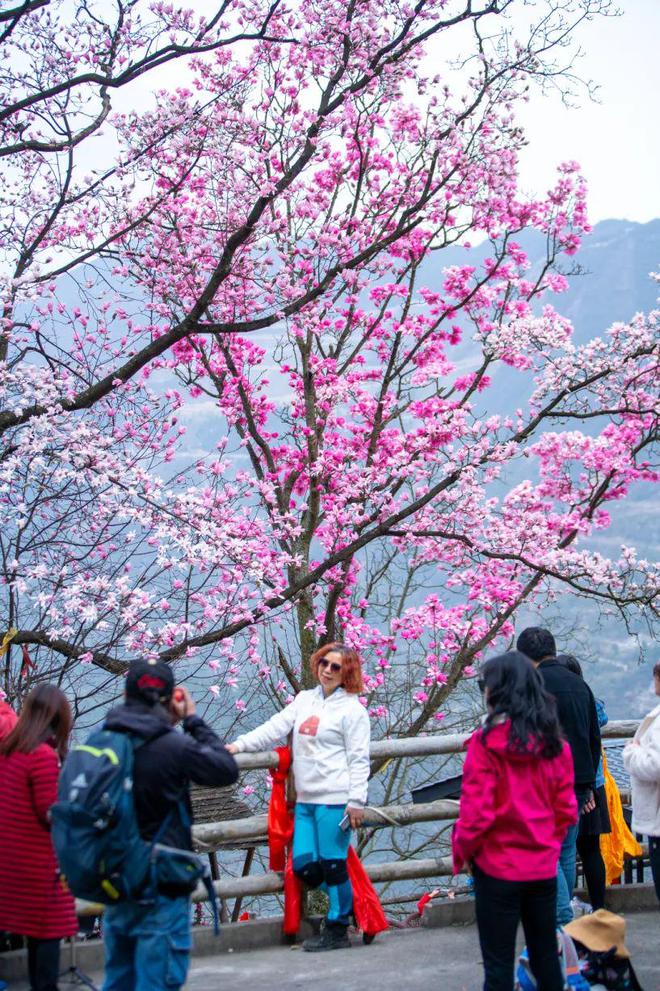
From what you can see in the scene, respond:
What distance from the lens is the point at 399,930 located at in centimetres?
664

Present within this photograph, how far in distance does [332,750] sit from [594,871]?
1.82m

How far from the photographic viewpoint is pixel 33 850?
4.76 metres

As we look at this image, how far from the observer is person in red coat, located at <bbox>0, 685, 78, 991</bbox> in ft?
15.6

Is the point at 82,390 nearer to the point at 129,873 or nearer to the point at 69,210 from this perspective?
the point at 69,210

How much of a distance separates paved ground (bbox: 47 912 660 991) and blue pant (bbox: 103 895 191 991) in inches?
68.0

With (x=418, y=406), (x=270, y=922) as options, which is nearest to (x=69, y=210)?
(x=418, y=406)

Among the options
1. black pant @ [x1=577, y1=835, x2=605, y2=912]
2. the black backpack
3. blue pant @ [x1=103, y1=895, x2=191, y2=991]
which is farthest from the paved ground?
the black backpack

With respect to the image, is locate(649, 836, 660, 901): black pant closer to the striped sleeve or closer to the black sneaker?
the black sneaker

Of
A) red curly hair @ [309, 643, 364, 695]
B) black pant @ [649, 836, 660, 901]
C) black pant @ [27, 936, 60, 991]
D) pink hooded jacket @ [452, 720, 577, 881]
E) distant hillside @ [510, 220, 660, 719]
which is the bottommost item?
black pant @ [27, 936, 60, 991]

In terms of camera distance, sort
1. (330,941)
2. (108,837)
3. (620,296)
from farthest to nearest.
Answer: (620,296), (330,941), (108,837)

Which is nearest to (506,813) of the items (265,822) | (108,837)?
(108,837)

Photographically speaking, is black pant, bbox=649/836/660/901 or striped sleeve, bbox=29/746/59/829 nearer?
striped sleeve, bbox=29/746/59/829

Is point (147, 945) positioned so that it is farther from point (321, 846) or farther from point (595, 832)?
point (595, 832)

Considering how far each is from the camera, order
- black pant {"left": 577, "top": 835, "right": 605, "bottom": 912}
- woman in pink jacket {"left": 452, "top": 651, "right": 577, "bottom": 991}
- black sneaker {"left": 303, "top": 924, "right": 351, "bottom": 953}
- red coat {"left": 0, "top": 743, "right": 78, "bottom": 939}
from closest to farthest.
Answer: woman in pink jacket {"left": 452, "top": 651, "right": 577, "bottom": 991} < red coat {"left": 0, "top": 743, "right": 78, "bottom": 939} < black sneaker {"left": 303, "top": 924, "right": 351, "bottom": 953} < black pant {"left": 577, "top": 835, "right": 605, "bottom": 912}
